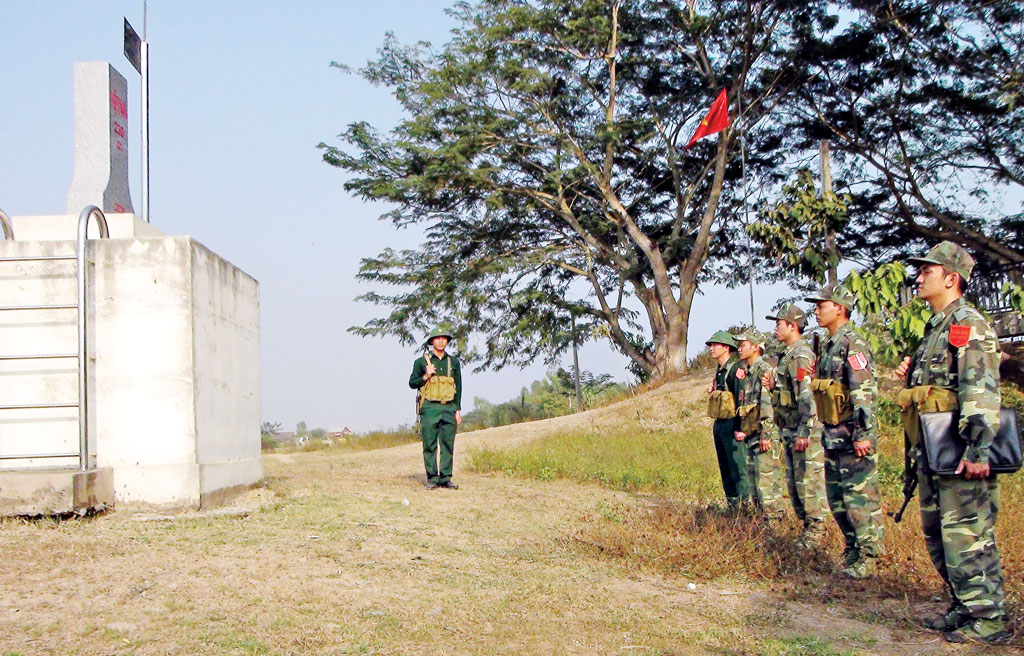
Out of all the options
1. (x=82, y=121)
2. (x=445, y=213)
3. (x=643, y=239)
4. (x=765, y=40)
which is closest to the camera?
(x=82, y=121)

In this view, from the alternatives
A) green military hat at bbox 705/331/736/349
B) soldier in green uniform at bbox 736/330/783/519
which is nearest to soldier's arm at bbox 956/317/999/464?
soldier in green uniform at bbox 736/330/783/519

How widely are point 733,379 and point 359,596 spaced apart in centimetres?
430

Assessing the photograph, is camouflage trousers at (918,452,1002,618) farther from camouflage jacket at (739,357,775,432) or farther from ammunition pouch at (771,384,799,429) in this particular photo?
camouflage jacket at (739,357,775,432)

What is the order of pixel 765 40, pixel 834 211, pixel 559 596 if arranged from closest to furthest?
pixel 559 596 → pixel 834 211 → pixel 765 40

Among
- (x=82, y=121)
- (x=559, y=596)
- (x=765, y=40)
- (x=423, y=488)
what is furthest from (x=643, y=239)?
(x=559, y=596)

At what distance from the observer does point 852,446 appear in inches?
250

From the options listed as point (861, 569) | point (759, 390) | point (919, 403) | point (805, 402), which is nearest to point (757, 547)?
point (861, 569)

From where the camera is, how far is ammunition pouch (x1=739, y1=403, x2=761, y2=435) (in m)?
7.91

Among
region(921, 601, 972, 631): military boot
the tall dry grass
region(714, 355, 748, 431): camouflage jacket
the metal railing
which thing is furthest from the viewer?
region(714, 355, 748, 431): camouflage jacket

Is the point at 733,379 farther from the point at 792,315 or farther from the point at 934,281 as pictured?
the point at 934,281

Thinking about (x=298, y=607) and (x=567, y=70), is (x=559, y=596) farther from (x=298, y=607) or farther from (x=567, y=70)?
(x=567, y=70)

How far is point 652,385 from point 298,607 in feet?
60.5

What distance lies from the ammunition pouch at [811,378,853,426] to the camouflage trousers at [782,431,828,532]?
692mm

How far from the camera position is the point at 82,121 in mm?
8938
